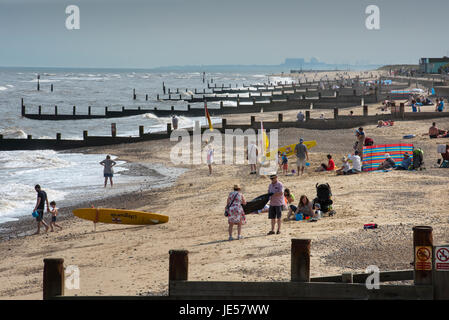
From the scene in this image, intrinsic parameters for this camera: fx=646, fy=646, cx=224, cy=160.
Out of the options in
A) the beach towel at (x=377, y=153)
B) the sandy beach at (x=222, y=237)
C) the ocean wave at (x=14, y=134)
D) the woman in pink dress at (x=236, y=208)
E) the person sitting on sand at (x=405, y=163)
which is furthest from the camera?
the ocean wave at (x=14, y=134)

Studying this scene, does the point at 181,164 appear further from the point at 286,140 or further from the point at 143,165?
the point at 286,140

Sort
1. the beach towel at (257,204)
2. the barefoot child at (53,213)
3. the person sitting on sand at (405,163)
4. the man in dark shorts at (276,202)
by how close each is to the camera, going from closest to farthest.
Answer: the man in dark shorts at (276,202) → the beach towel at (257,204) → the barefoot child at (53,213) → the person sitting on sand at (405,163)

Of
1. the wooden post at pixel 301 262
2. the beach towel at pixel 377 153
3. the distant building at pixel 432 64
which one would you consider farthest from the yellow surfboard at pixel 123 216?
the distant building at pixel 432 64

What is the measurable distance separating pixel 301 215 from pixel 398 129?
2025 cm

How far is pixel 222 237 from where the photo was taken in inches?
555

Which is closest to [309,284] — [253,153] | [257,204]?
[257,204]

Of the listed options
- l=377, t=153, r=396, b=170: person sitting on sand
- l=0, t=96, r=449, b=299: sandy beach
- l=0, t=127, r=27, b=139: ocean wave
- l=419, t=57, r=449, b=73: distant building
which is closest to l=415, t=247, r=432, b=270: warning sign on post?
l=0, t=96, r=449, b=299: sandy beach

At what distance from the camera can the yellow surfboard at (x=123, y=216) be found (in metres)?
17.2

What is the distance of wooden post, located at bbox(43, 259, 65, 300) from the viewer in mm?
7656

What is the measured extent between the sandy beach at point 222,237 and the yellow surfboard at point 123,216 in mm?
249

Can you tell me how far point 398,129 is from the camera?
33719 millimetres

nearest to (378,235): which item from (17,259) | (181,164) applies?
(17,259)

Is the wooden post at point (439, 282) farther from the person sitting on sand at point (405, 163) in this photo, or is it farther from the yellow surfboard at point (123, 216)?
the person sitting on sand at point (405, 163)
